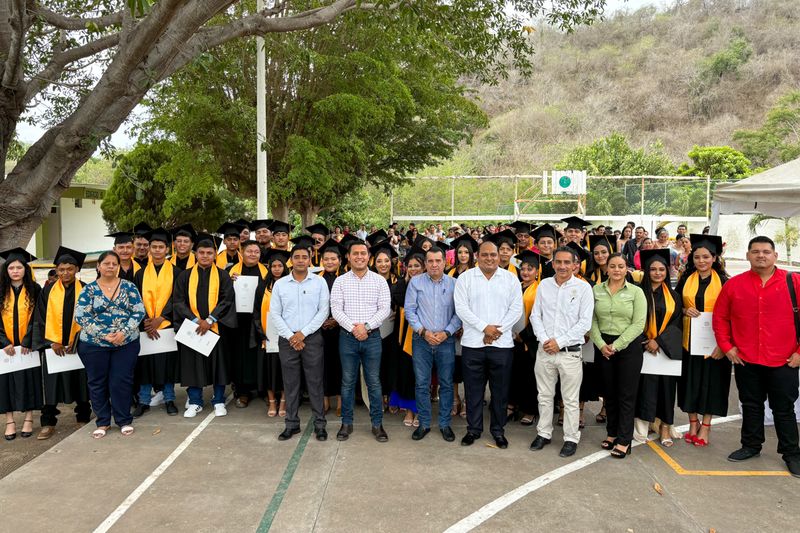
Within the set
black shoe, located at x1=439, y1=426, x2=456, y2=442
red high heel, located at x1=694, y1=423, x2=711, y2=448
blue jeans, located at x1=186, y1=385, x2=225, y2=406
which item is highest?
blue jeans, located at x1=186, y1=385, x2=225, y2=406

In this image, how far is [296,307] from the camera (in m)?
5.66

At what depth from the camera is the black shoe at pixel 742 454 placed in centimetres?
525

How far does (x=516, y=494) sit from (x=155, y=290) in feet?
14.0

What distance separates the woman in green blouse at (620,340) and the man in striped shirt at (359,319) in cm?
195

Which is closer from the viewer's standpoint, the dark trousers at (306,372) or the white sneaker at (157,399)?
the dark trousers at (306,372)

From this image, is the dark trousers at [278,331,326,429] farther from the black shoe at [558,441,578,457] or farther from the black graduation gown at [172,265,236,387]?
the black shoe at [558,441,578,457]

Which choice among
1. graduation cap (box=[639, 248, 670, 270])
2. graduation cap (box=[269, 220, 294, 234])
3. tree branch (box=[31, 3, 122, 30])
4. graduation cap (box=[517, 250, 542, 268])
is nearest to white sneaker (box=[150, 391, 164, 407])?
graduation cap (box=[269, 220, 294, 234])

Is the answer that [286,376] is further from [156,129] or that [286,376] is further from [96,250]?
[96,250]

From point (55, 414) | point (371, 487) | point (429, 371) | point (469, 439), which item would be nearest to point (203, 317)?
point (55, 414)

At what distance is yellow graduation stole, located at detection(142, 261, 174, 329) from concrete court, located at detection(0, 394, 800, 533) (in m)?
1.27

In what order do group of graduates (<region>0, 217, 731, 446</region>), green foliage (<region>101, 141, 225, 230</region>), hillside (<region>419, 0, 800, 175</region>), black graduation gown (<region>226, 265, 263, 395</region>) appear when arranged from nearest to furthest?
group of graduates (<region>0, 217, 731, 446</region>), black graduation gown (<region>226, 265, 263, 395</region>), green foliage (<region>101, 141, 225, 230</region>), hillside (<region>419, 0, 800, 175</region>)

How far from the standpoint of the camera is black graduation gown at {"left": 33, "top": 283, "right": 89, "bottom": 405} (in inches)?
227

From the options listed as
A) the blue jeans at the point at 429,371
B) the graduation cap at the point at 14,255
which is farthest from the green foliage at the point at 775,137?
the graduation cap at the point at 14,255

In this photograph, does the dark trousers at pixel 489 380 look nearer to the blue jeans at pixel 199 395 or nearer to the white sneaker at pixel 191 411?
the blue jeans at pixel 199 395
